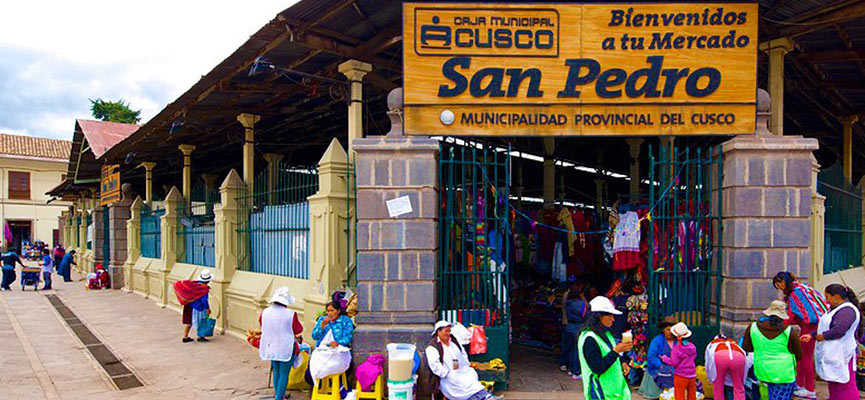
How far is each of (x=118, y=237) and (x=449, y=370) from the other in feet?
58.6

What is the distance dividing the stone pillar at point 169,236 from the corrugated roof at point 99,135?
4.33m

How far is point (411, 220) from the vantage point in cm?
664

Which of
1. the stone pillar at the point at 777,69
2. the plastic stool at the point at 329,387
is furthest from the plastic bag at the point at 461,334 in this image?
the stone pillar at the point at 777,69

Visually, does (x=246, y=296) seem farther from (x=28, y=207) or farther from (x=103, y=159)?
(x=28, y=207)

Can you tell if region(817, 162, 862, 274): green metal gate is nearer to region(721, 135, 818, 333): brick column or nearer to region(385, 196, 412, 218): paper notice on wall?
region(721, 135, 818, 333): brick column

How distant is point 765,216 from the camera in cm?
651

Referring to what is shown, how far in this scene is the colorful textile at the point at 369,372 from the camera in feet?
20.8

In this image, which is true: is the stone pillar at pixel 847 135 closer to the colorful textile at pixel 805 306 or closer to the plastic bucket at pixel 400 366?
the colorful textile at pixel 805 306

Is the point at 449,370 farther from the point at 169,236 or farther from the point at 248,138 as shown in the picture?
the point at 169,236

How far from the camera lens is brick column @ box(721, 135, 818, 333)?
650 cm

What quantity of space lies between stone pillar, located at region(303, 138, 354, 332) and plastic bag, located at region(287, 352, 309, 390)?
34.8 inches

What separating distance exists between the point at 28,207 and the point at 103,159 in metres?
29.8

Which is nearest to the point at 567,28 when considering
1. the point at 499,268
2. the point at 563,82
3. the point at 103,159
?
the point at 563,82

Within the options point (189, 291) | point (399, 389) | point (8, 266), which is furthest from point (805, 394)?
point (8, 266)
